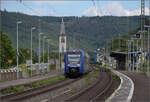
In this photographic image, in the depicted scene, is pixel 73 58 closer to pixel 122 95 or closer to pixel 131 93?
pixel 131 93

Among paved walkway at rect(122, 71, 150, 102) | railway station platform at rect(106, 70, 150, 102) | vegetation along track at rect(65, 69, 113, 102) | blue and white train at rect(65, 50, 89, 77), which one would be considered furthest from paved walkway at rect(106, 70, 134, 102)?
blue and white train at rect(65, 50, 89, 77)

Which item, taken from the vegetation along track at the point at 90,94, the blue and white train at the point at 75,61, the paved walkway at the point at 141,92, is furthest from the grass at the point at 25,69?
the paved walkway at the point at 141,92

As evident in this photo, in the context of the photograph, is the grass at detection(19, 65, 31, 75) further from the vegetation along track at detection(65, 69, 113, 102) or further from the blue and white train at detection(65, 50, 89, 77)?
the vegetation along track at detection(65, 69, 113, 102)

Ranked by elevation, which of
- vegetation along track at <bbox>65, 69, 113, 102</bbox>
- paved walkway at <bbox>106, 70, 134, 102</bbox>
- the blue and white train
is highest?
the blue and white train

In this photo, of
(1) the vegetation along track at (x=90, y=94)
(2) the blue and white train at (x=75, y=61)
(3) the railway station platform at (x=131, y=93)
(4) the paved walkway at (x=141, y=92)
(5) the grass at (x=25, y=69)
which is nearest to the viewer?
(3) the railway station platform at (x=131, y=93)

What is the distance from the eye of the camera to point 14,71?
1582 inches

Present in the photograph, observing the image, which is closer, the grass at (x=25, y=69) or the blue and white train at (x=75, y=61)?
the blue and white train at (x=75, y=61)

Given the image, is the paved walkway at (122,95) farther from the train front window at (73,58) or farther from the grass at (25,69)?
the grass at (25,69)

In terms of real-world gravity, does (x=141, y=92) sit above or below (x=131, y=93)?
below

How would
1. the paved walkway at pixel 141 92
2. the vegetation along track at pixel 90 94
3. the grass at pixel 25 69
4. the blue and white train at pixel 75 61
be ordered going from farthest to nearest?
the grass at pixel 25 69 → the blue and white train at pixel 75 61 → the vegetation along track at pixel 90 94 → the paved walkway at pixel 141 92

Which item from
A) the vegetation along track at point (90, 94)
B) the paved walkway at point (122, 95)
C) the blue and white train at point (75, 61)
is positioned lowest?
the vegetation along track at point (90, 94)

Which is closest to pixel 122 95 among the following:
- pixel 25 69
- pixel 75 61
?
pixel 75 61

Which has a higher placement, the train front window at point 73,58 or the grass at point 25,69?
the train front window at point 73,58

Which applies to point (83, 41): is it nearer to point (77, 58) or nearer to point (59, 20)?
point (59, 20)
